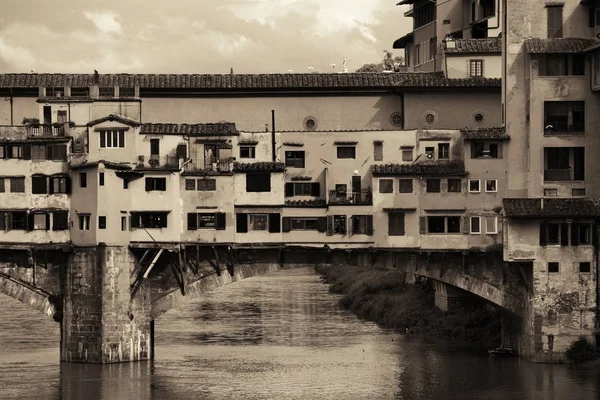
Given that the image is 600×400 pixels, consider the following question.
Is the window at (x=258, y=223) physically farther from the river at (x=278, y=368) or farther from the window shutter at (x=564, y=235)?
the window shutter at (x=564, y=235)

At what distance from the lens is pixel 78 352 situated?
65.0 meters

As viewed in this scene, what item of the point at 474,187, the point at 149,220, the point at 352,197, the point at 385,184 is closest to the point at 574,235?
the point at 474,187

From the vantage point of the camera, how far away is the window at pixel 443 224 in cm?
6588

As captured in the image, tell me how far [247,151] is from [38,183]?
8.51 m

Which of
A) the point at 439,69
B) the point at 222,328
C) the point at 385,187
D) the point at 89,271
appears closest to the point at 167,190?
the point at 89,271

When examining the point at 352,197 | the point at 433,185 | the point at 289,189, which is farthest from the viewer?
the point at 289,189

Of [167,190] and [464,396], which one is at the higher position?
[167,190]

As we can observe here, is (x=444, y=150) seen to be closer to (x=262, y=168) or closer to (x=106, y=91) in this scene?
(x=262, y=168)

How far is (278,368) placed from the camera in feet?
213

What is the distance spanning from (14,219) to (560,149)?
2207 cm

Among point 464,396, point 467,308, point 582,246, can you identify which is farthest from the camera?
point 467,308

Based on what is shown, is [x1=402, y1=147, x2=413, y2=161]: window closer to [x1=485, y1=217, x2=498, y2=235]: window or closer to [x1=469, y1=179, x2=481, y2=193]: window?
[x1=469, y1=179, x2=481, y2=193]: window

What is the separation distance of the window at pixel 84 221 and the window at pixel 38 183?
79.7 inches

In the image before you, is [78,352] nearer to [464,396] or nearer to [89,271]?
[89,271]
